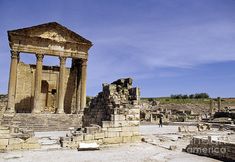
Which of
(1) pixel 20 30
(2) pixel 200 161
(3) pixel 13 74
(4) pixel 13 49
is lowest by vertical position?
(2) pixel 200 161

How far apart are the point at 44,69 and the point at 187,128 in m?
20.7

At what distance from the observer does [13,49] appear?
2939cm

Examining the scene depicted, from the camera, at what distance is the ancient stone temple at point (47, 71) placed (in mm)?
29422

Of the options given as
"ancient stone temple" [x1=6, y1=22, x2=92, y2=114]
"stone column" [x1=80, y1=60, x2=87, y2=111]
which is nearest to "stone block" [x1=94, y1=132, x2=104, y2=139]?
"ancient stone temple" [x1=6, y1=22, x2=92, y2=114]

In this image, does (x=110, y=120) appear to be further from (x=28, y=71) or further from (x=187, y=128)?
(x=28, y=71)

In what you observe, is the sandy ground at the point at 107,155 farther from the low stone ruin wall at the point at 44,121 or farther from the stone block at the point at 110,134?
the low stone ruin wall at the point at 44,121

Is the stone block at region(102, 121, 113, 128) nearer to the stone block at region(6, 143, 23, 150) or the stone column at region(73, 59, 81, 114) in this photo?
the stone block at region(6, 143, 23, 150)

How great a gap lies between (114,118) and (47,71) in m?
24.7

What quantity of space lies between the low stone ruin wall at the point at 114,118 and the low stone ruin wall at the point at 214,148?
9.66 feet

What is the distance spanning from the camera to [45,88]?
119 ft

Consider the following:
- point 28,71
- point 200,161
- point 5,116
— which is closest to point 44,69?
point 28,71

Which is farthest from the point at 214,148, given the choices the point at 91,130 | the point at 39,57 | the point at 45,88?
the point at 45,88

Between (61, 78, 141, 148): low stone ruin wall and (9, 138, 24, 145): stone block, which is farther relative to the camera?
(61, 78, 141, 148): low stone ruin wall

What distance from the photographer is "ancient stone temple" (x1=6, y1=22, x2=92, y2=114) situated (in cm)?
2942
